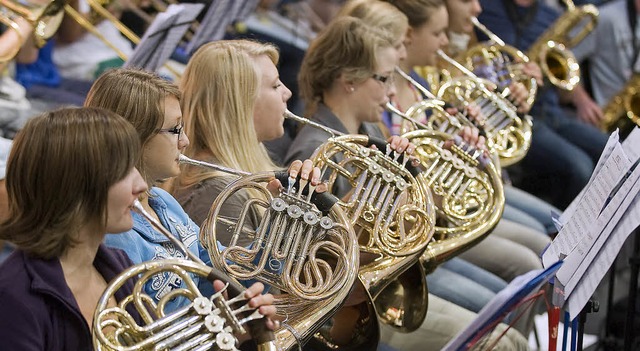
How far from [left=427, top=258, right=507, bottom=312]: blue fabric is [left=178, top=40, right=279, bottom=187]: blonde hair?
914mm

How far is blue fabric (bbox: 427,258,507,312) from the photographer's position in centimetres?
345

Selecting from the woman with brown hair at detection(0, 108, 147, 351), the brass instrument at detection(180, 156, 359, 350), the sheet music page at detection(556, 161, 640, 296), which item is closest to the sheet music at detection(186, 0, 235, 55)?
the brass instrument at detection(180, 156, 359, 350)

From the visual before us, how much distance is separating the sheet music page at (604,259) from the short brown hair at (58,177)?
1.06 m

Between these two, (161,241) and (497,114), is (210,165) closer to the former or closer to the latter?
(161,241)

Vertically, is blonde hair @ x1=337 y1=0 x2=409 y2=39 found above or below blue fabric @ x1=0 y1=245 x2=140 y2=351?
above

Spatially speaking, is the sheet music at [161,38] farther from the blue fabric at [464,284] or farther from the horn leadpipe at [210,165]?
the blue fabric at [464,284]

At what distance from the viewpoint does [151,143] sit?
2324 mm

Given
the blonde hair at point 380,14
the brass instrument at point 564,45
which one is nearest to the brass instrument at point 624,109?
the brass instrument at point 564,45

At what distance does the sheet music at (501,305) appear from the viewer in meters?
2.12

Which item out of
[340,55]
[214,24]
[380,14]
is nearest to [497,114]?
[380,14]

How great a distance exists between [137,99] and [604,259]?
1.08m

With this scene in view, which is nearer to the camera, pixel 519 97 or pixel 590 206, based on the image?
pixel 590 206

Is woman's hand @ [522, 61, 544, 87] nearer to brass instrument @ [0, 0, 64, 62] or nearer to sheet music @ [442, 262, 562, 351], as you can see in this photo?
brass instrument @ [0, 0, 64, 62]

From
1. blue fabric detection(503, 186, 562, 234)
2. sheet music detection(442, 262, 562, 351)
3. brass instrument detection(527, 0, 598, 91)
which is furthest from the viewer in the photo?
brass instrument detection(527, 0, 598, 91)
